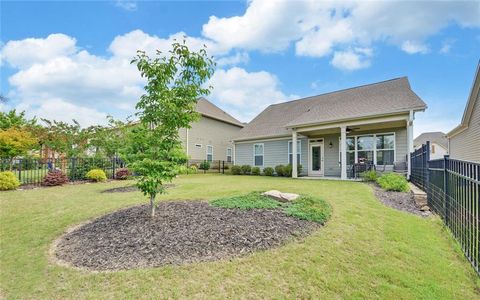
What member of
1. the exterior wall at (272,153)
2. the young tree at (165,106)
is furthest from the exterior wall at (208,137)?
the young tree at (165,106)

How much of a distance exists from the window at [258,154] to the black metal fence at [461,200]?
12908 millimetres

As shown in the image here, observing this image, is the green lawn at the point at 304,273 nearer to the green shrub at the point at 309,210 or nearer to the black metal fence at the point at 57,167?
the green shrub at the point at 309,210

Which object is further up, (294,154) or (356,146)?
(356,146)

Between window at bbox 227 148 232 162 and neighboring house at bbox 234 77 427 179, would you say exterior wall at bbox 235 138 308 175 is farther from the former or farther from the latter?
window at bbox 227 148 232 162

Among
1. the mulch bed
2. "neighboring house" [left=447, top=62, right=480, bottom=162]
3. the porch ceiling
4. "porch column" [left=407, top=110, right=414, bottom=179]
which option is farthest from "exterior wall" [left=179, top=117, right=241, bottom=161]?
"neighboring house" [left=447, top=62, right=480, bottom=162]

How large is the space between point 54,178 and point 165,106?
10070 millimetres

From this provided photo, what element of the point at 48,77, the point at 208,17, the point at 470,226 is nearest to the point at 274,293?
the point at 470,226

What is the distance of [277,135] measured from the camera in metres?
16.9

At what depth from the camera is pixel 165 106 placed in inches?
180

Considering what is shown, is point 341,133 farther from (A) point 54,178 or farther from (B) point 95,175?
(A) point 54,178

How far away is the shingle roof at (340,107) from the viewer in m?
11.9

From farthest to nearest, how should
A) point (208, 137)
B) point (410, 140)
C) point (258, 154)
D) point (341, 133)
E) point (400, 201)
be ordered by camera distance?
point (208, 137)
point (258, 154)
point (341, 133)
point (410, 140)
point (400, 201)

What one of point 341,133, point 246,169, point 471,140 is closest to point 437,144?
point 471,140

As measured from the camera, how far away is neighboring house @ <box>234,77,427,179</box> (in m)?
12.0
